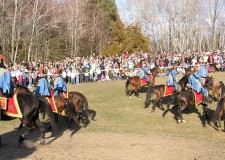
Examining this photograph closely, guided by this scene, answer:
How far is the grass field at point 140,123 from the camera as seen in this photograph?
42.1ft

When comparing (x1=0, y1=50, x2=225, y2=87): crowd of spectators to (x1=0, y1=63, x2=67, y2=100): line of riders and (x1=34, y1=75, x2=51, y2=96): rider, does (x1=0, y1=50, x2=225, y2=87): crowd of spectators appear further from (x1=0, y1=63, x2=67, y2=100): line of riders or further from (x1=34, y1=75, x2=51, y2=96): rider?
(x1=34, y1=75, x2=51, y2=96): rider

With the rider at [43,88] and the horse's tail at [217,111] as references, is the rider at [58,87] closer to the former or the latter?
the rider at [43,88]

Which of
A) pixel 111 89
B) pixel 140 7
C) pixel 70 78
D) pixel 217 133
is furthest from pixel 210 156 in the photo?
pixel 140 7

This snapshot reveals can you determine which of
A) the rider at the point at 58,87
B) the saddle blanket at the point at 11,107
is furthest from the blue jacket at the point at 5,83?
the rider at the point at 58,87

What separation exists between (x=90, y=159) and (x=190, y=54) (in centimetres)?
2540

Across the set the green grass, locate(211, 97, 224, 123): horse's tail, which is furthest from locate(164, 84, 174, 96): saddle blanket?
locate(211, 97, 224, 123): horse's tail

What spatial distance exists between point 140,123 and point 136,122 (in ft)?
0.79

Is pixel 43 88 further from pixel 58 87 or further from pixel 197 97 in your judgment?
pixel 197 97

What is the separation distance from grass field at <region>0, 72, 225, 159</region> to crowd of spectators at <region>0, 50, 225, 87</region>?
21.6 feet

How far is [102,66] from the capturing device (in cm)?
2861

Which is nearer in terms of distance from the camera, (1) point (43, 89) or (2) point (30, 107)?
(2) point (30, 107)

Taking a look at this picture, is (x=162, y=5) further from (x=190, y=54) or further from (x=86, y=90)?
(x=86, y=90)

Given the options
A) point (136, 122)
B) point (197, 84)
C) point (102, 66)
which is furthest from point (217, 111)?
point (102, 66)

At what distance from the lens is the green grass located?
13.3 meters
